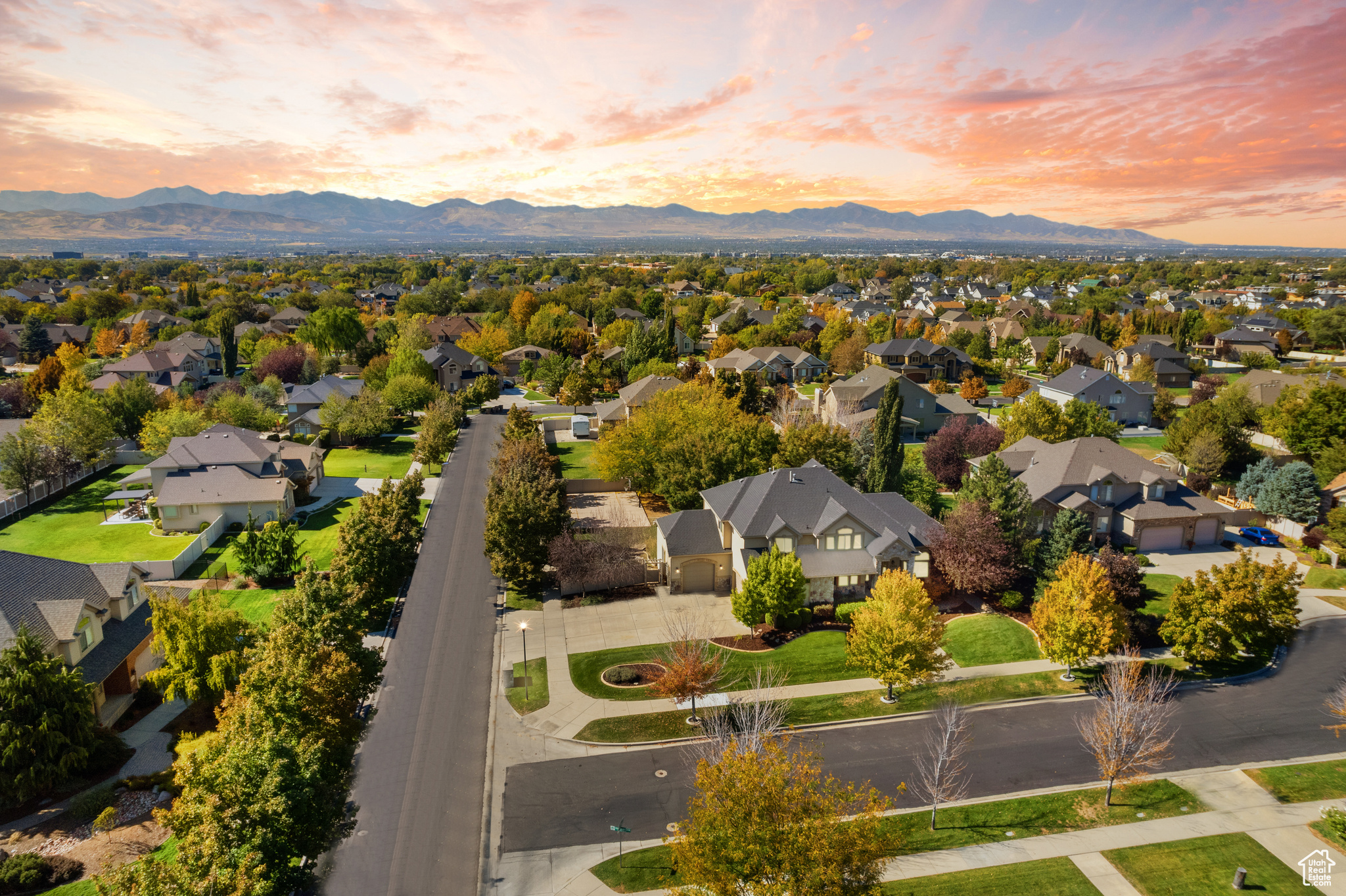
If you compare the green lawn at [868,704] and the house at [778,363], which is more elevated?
the house at [778,363]

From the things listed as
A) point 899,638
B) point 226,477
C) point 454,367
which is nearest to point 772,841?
point 899,638

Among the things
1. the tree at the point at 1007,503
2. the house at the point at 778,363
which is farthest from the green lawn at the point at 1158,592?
the house at the point at 778,363

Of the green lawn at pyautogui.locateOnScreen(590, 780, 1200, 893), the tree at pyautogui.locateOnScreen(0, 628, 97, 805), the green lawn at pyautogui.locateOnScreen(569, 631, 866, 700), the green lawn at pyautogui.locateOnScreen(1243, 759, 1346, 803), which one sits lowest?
the green lawn at pyautogui.locateOnScreen(569, 631, 866, 700)

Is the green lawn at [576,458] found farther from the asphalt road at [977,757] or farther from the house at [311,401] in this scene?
the asphalt road at [977,757]

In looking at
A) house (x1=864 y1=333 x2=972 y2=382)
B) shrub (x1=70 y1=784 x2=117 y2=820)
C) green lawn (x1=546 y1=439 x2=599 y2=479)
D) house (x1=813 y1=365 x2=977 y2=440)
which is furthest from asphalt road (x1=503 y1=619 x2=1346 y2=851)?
house (x1=864 y1=333 x2=972 y2=382)

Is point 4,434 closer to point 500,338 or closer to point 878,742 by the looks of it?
point 500,338

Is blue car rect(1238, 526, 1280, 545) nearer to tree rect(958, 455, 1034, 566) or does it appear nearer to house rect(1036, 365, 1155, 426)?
tree rect(958, 455, 1034, 566)

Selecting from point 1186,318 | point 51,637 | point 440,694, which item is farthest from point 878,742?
point 1186,318
